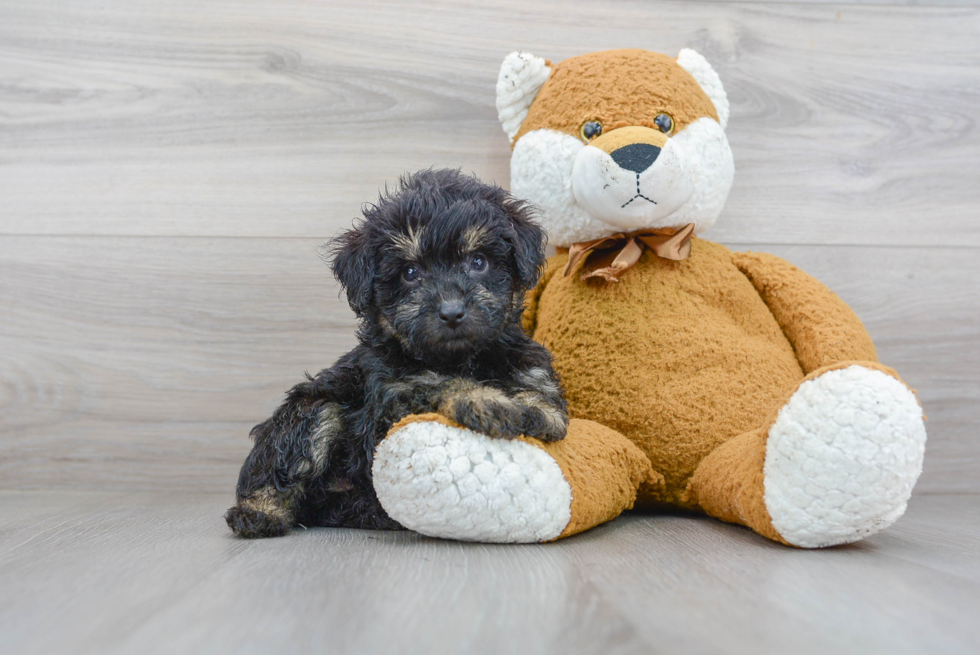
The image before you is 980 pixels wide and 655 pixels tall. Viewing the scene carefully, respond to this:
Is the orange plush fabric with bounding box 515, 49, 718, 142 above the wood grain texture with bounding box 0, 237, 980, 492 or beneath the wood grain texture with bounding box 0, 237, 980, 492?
above

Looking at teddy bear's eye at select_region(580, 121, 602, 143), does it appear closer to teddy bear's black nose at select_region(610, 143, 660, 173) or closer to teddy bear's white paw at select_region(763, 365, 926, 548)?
teddy bear's black nose at select_region(610, 143, 660, 173)

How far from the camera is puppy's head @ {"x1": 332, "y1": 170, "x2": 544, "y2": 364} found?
130cm

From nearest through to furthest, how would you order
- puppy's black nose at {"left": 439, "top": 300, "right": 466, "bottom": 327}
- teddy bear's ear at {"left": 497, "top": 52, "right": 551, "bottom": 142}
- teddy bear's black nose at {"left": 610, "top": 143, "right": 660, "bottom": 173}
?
1. puppy's black nose at {"left": 439, "top": 300, "right": 466, "bottom": 327}
2. teddy bear's black nose at {"left": 610, "top": 143, "right": 660, "bottom": 173}
3. teddy bear's ear at {"left": 497, "top": 52, "right": 551, "bottom": 142}

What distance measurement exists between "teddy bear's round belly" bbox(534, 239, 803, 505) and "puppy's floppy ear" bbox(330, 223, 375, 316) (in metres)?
0.49

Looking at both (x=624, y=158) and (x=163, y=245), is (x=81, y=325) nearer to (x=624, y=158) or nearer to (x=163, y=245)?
(x=163, y=245)

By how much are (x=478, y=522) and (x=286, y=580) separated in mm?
317

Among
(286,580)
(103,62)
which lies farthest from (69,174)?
(286,580)

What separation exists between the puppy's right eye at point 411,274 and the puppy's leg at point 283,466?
30 cm

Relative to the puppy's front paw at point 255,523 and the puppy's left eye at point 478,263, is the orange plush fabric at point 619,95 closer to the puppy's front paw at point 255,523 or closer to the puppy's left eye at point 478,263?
the puppy's left eye at point 478,263

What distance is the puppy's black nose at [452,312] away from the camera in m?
1.26

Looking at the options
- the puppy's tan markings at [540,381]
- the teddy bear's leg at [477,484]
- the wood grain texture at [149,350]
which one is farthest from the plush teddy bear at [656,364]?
the wood grain texture at [149,350]

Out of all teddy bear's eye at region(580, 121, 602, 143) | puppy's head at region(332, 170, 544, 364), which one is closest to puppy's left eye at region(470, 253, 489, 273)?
puppy's head at region(332, 170, 544, 364)

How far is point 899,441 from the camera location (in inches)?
44.7

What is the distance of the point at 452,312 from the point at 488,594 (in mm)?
460
